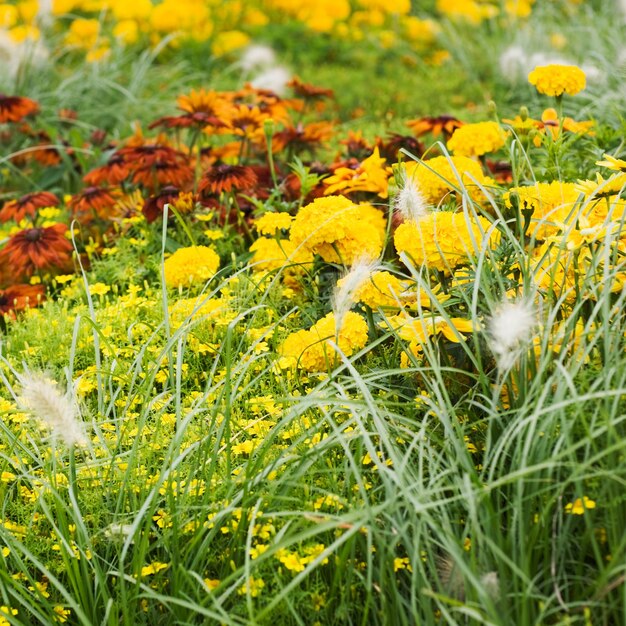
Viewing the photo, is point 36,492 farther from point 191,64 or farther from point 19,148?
point 191,64

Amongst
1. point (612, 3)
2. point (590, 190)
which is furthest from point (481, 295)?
point (612, 3)

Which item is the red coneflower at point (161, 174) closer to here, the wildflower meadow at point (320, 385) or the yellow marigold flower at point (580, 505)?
the wildflower meadow at point (320, 385)

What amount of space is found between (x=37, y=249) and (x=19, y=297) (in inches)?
8.2

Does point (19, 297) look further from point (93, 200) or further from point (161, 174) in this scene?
point (161, 174)

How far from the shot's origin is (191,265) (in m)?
3.40

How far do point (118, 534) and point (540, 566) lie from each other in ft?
3.17

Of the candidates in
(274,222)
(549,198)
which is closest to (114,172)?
(274,222)

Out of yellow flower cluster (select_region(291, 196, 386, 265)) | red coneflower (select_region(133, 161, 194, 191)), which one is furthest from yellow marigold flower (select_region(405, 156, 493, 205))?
red coneflower (select_region(133, 161, 194, 191))

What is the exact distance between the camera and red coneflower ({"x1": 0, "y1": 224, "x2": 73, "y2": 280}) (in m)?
3.78

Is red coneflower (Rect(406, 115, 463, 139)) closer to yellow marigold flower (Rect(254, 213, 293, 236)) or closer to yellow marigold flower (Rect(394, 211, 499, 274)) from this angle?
yellow marigold flower (Rect(254, 213, 293, 236))

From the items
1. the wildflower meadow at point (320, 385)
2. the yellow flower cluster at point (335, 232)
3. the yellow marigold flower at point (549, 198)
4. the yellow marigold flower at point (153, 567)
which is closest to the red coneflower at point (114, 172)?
the wildflower meadow at point (320, 385)

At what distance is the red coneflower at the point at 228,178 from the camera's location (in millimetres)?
3627

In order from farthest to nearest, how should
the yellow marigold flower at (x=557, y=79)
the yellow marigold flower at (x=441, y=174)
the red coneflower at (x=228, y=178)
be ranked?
the red coneflower at (x=228, y=178), the yellow marigold flower at (x=557, y=79), the yellow marigold flower at (x=441, y=174)

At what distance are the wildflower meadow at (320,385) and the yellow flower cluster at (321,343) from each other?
11 millimetres
